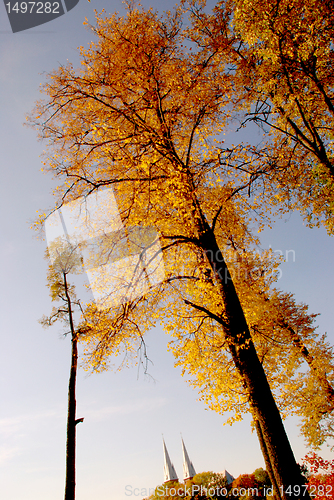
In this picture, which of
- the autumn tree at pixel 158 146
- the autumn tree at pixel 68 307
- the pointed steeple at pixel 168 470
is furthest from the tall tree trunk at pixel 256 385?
the pointed steeple at pixel 168 470

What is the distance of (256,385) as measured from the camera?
17.7 ft

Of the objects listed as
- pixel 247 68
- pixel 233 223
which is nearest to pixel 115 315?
pixel 233 223

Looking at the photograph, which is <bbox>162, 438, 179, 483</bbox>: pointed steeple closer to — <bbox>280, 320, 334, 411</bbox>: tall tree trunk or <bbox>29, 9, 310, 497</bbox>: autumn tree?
<bbox>280, 320, 334, 411</bbox>: tall tree trunk

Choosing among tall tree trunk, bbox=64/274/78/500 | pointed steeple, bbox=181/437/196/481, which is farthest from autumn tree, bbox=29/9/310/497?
pointed steeple, bbox=181/437/196/481

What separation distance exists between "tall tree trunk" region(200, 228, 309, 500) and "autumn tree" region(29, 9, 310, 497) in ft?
0.12

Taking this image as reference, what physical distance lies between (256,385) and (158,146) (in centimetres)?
569

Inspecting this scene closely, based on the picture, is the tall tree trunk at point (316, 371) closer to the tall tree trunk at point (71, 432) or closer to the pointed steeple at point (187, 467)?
the tall tree trunk at point (71, 432)

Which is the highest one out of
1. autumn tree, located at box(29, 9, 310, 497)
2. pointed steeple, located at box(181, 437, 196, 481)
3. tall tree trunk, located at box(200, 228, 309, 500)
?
autumn tree, located at box(29, 9, 310, 497)

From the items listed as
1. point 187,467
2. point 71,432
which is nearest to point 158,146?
point 71,432

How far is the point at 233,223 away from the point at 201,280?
214cm

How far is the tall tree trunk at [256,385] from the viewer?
191 inches

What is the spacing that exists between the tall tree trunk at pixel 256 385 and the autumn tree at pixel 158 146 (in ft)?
0.12

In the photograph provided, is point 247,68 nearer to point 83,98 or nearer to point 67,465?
point 83,98

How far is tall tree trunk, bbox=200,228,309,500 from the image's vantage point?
15.9 feet
